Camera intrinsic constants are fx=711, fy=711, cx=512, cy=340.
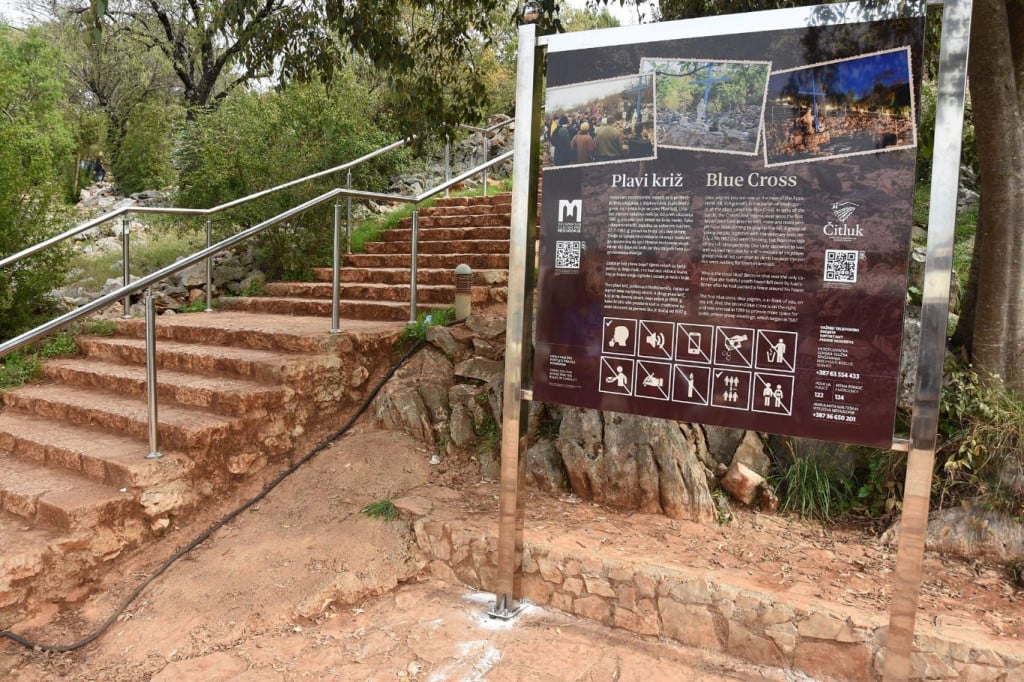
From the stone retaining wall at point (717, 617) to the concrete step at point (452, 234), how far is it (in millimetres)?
4241

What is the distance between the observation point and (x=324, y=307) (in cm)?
612

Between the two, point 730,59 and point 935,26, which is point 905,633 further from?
point 935,26

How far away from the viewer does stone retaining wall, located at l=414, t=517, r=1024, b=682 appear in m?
2.59

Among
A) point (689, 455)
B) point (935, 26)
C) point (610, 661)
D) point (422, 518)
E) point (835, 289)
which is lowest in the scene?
point (610, 661)

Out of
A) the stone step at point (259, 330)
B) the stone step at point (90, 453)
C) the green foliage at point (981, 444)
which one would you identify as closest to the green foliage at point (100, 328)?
the stone step at point (259, 330)

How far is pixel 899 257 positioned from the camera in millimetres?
2352

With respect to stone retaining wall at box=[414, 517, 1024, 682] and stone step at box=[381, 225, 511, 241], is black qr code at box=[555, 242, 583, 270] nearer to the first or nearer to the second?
stone retaining wall at box=[414, 517, 1024, 682]

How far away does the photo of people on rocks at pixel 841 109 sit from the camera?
91.6 inches

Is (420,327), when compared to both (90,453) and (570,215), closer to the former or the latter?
(90,453)

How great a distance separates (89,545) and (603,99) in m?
3.18

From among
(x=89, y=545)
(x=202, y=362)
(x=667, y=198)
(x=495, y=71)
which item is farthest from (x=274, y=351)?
(x=495, y=71)

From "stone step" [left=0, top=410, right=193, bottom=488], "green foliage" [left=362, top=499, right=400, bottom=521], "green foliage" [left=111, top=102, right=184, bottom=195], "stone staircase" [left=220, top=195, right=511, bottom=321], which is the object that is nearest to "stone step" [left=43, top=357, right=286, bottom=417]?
"stone step" [left=0, top=410, right=193, bottom=488]

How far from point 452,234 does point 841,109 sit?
5567 millimetres

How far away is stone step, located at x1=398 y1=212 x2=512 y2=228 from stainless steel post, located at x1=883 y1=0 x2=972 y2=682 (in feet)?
18.2
